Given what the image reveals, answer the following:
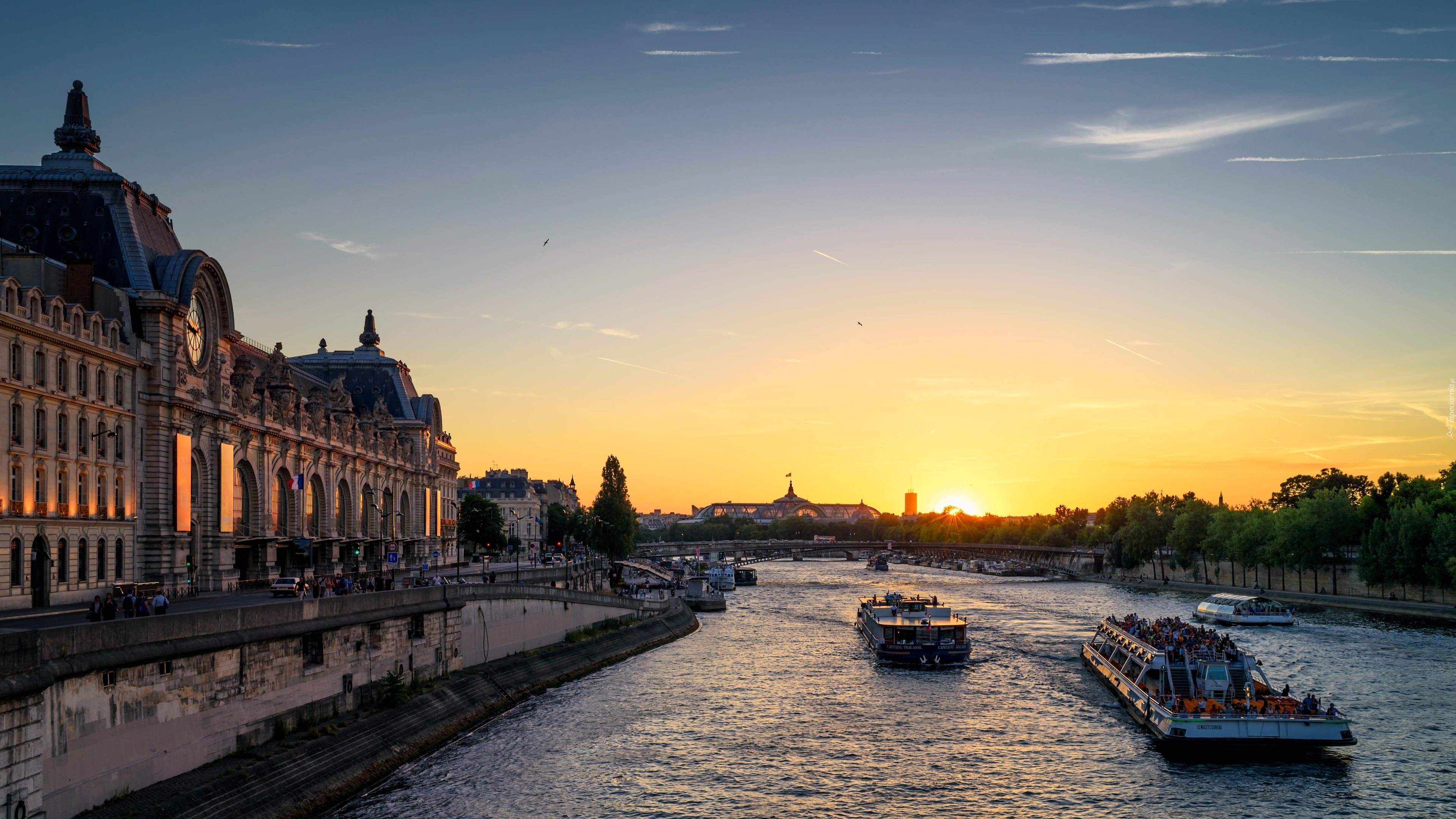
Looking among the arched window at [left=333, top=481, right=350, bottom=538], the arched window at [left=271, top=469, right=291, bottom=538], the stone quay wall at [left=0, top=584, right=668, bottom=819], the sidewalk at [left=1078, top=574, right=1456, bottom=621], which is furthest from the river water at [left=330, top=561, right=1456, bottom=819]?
the arched window at [left=333, top=481, right=350, bottom=538]

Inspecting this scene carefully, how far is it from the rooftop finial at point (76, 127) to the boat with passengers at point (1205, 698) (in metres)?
56.8

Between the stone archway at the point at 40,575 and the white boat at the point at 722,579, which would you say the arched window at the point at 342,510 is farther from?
the white boat at the point at 722,579

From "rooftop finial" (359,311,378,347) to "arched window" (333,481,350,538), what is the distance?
2865cm

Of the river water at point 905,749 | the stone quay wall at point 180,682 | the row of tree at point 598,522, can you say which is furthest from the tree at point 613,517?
the stone quay wall at point 180,682

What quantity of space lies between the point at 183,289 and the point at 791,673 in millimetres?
38872

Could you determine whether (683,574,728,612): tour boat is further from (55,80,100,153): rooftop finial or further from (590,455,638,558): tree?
(55,80,100,153): rooftop finial

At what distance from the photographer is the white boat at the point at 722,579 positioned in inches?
6014

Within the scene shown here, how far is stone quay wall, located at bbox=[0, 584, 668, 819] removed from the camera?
23.5m

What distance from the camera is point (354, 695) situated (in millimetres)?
42125

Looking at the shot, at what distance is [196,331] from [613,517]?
100374 millimetres

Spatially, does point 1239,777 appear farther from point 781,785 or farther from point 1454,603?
point 1454,603

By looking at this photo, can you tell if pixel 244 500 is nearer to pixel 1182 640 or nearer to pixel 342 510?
pixel 342 510

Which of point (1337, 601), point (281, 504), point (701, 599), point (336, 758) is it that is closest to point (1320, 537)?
point (1337, 601)

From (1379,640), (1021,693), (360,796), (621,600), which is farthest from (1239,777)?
(621,600)
